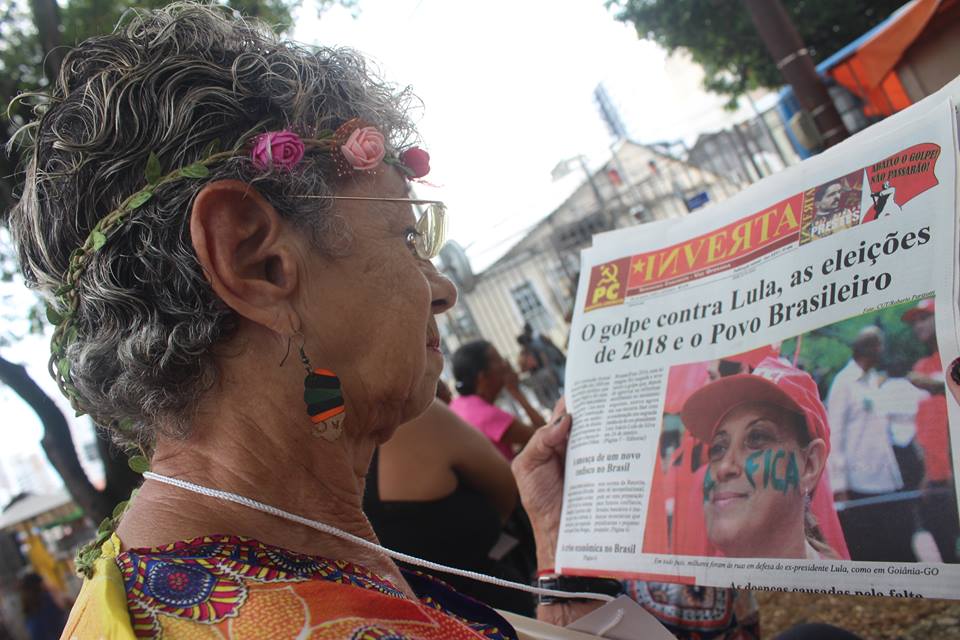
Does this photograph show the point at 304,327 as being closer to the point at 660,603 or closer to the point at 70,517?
the point at 660,603

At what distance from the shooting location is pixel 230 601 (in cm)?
76

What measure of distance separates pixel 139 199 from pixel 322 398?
1.09 ft

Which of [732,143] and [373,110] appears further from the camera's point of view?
[732,143]

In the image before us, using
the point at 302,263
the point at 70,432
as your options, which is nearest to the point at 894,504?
the point at 302,263

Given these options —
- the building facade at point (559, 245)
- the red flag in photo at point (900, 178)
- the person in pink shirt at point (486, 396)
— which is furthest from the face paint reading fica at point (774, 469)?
the building facade at point (559, 245)

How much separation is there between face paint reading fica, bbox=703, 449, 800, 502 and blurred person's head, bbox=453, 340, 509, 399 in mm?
2820

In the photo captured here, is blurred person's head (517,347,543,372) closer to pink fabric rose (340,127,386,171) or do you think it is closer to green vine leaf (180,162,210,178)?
pink fabric rose (340,127,386,171)

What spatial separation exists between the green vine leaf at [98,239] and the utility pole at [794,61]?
19.1 feet

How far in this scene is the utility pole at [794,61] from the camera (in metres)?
5.67

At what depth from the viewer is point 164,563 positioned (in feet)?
2.63

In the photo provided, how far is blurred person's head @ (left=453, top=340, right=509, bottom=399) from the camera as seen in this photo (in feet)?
13.0

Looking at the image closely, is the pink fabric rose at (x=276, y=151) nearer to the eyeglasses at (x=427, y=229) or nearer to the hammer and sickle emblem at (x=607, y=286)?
the eyeglasses at (x=427, y=229)

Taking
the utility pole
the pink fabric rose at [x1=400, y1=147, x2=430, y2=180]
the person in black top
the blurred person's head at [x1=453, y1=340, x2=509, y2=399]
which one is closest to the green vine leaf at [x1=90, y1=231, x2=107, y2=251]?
the pink fabric rose at [x1=400, y1=147, x2=430, y2=180]

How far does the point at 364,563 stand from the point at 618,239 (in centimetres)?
83
